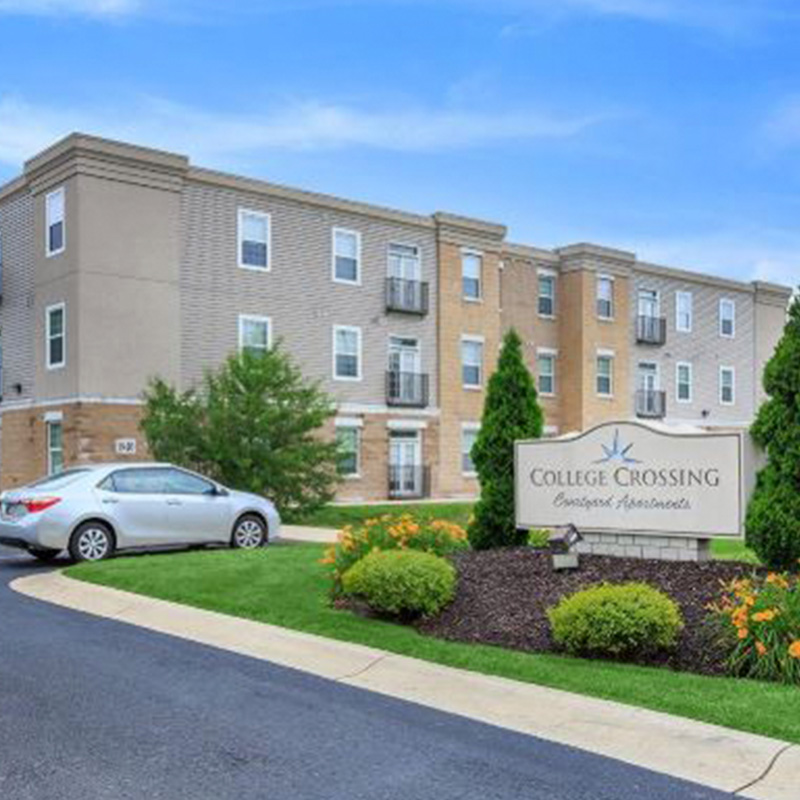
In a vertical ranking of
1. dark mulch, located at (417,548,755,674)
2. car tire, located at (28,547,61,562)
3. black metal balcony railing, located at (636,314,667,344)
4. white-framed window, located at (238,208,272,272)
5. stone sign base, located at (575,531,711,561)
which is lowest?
car tire, located at (28,547,61,562)

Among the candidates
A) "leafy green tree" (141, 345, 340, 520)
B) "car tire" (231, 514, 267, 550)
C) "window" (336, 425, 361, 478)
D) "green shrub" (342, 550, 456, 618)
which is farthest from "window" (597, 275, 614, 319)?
"green shrub" (342, 550, 456, 618)

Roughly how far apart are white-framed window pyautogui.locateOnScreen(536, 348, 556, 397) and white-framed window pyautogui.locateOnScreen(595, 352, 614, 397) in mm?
1746

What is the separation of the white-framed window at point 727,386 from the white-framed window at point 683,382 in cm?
236

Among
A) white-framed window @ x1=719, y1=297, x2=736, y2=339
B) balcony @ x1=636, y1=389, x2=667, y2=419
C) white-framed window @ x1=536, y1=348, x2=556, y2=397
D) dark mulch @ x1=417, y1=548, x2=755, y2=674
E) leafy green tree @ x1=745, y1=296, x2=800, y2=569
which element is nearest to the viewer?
dark mulch @ x1=417, y1=548, x2=755, y2=674

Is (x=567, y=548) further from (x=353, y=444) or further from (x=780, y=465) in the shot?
(x=353, y=444)

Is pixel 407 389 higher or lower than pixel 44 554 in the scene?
higher

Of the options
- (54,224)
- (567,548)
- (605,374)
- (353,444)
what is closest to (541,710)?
(567,548)

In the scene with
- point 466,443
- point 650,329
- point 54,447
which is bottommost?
A: point 466,443

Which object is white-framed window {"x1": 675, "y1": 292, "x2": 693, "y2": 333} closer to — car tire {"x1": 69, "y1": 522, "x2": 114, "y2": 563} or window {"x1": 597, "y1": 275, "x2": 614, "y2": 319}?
window {"x1": 597, "y1": 275, "x2": 614, "y2": 319}

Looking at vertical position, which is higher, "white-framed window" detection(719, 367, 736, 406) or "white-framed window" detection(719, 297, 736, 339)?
"white-framed window" detection(719, 297, 736, 339)

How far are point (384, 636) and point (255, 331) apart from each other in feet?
78.5

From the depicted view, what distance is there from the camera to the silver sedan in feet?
→ 48.5

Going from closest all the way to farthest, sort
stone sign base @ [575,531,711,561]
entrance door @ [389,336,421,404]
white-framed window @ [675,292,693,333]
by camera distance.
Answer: stone sign base @ [575,531,711,561] < entrance door @ [389,336,421,404] < white-framed window @ [675,292,693,333]

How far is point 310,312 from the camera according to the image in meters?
33.1
